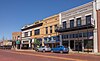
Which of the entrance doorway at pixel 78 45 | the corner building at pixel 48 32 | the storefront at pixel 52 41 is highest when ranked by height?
the corner building at pixel 48 32

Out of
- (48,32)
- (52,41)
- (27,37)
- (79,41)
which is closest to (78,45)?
(79,41)

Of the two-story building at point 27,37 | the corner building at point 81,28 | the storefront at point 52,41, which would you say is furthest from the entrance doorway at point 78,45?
the two-story building at point 27,37

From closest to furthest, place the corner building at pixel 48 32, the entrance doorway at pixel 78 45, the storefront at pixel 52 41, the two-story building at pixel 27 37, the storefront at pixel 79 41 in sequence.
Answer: the storefront at pixel 79 41 → the entrance doorway at pixel 78 45 → the storefront at pixel 52 41 → the corner building at pixel 48 32 → the two-story building at pixel 27 37

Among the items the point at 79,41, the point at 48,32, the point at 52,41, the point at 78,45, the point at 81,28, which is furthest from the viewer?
the point at 48,32

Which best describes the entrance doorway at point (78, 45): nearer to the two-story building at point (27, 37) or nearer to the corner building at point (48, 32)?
the corner building at point (48, 32)

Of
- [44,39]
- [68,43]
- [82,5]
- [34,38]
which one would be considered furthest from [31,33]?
[82,5]

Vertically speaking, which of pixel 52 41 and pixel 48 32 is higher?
pixel 48 32

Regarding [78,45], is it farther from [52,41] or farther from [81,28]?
[52,41]

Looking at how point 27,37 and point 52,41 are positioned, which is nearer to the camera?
point 52,41

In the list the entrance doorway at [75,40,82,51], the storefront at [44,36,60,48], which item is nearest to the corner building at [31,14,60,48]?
the storefront at [44,36,60,48]

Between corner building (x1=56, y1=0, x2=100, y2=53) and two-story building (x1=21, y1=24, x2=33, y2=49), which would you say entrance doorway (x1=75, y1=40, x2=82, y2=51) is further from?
two-story building (x1=21, y1=24, x2=33, y2=49)

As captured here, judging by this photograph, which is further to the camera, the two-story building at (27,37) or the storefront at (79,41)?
the two-story building at (27,37)

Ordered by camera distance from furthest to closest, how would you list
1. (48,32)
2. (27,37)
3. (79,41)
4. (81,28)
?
(27,37) → (48,32) → (79,41) → (81,28)

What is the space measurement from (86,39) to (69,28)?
5945 millimetres
